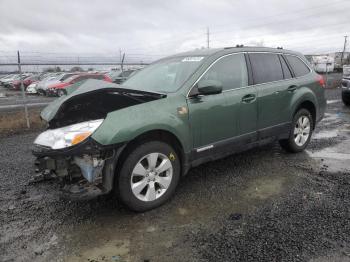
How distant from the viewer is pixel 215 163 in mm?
5082

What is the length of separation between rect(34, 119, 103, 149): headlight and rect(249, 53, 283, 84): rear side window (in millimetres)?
2507

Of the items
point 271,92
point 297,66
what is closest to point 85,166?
point 271,92

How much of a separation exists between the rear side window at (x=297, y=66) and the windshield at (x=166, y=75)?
6.52 ft

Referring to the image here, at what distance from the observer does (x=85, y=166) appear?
3113 millimetres

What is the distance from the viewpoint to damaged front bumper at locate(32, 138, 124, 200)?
304cm

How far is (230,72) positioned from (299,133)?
78.0 inches

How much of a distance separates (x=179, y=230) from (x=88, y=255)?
2.88 feet

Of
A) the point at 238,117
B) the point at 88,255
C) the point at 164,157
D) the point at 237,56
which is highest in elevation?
the point at 237,56

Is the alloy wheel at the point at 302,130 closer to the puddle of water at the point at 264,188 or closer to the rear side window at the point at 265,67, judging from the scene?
the rear side window at the point at 265,67

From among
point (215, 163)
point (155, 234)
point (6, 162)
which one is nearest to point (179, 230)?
point (155, 234)

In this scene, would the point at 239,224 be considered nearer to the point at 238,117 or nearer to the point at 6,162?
the point at 238,117

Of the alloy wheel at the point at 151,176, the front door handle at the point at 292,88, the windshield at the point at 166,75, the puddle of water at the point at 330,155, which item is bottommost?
the puddle of water at the point at 330,155

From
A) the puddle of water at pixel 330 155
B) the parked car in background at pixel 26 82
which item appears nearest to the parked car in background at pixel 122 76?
the puddle of water at pixel 330 155

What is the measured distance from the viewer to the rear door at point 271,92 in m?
4.57
